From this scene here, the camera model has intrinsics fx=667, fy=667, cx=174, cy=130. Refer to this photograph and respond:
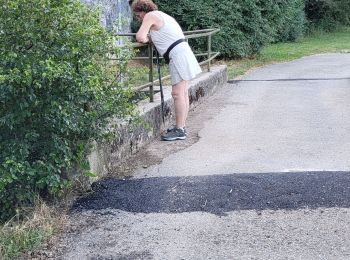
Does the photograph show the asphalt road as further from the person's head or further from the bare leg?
the person's head

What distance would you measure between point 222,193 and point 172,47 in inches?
96.9

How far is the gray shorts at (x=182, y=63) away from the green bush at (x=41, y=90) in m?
2.30

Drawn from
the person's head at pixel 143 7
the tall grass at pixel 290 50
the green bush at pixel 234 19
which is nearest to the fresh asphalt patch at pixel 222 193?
the person's head at pixel 143 7

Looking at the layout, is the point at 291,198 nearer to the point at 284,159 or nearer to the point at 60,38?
the point at 284,159

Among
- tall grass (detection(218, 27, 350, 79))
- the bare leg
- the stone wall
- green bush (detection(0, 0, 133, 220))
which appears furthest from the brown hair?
tall grass (detection(218, 27, 350, 79))

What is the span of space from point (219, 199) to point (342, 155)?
1.92 metres

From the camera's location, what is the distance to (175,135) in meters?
7.44

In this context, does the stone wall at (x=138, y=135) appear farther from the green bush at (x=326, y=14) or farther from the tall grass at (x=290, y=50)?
the green bush at (x=326, y=14)

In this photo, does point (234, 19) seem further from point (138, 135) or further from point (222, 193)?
point (222, 193)

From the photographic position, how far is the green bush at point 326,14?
33.8 metres

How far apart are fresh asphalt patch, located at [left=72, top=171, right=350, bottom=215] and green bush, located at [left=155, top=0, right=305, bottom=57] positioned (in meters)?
10.9

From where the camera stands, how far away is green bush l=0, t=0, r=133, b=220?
15.0 ft

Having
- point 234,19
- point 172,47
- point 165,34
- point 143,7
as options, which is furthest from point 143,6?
point 234,19

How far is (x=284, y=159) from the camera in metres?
6.43
